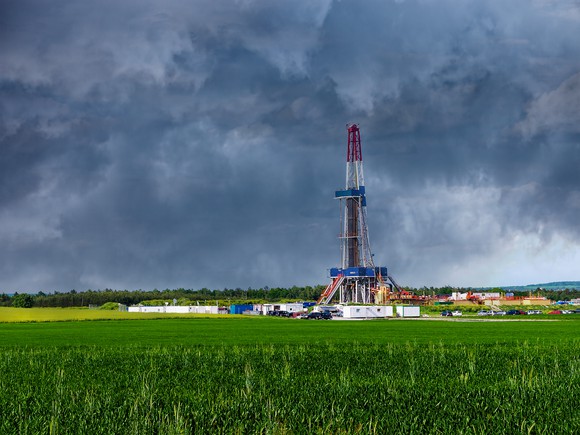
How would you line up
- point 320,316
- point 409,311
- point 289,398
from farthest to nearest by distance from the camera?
point 409,311
point 320,316
point 289,398

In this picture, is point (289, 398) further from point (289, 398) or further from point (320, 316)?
point (320, 316)

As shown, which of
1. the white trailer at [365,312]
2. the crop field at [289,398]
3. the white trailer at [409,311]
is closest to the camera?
the crop field at [289,398]

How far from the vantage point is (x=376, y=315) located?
188 metres

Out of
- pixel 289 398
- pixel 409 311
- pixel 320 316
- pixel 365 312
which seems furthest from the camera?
pixel 409 311

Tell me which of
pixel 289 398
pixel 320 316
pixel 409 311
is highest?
pixel 289 398

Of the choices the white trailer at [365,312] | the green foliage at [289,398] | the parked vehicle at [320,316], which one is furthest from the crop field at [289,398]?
the white trailer at [365,312]

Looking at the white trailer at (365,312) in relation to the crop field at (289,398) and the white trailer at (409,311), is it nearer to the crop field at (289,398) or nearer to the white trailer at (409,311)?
the white trailer at (409,311)

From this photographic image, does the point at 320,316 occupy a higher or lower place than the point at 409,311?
lower

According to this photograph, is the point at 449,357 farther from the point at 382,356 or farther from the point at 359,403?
the point at 359,403

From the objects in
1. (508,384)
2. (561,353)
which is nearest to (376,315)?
(561,353)

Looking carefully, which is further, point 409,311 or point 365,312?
point 409,311

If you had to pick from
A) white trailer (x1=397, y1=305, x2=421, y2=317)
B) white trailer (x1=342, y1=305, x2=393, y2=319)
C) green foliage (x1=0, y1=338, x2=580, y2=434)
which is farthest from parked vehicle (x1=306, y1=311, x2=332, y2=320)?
green foliage (x1=0, y1=338, x2=580, y2=434)

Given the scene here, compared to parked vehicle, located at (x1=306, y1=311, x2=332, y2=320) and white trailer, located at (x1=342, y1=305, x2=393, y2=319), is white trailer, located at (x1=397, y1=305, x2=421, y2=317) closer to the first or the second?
white trailer, located at (x1=342, y1=305, x2=393, y2=319)

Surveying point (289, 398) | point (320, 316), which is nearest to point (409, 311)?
point (320, 316)
